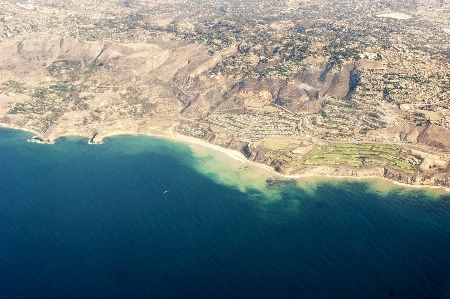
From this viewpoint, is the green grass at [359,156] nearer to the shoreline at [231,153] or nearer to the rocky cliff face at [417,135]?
the shoreline at [231,153]

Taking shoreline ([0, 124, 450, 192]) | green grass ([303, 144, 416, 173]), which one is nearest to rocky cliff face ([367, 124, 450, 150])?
green grass ([303, 144, 416, 173])

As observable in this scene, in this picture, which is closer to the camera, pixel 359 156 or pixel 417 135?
pixel 359 156

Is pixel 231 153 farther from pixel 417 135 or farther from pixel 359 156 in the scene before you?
pixel 417 135

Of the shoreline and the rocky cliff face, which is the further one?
the rocky cliff face

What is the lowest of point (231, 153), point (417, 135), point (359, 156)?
point (231, 153)

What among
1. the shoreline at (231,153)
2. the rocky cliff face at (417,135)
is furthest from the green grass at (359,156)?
the rocky cliff face at (417,135)

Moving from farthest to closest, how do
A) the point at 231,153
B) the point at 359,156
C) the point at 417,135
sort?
the point at 231,153
the point at 417,135
the point at 359,156

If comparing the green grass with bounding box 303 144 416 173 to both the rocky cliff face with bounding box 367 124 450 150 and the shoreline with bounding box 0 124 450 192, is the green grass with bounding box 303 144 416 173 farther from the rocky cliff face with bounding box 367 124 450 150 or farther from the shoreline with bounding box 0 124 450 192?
the rocky cliff face with bounding box 367 124 450 150

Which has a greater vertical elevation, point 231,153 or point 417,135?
point 417,135

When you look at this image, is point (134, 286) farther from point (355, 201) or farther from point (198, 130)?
point (198, 130)

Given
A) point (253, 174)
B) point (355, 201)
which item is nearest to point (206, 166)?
point (253, 174)

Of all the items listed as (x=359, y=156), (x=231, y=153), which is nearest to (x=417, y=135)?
(x=359, y=156)
